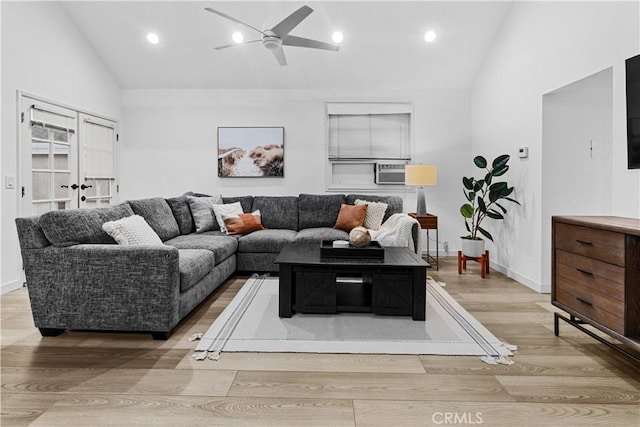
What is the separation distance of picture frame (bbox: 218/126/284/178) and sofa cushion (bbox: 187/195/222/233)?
95 cm

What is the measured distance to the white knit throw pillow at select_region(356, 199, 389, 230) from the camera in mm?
4613

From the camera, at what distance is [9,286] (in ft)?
12.0

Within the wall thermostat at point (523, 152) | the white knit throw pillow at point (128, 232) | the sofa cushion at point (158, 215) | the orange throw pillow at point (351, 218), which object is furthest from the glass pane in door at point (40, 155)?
the wall thermostat at point (523, 152)

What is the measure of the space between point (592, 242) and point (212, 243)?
302 centimetres

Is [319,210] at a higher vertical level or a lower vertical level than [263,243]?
higher

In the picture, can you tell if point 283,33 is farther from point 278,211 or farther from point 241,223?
point 278,211

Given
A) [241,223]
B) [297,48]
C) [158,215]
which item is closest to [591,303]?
[241,223]

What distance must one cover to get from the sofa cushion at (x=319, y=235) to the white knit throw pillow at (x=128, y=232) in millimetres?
1682

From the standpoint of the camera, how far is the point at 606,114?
3.54 meters

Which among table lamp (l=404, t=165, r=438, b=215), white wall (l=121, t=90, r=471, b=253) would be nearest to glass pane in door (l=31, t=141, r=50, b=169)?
white wall (l=121, t=90, r=471, b=253)

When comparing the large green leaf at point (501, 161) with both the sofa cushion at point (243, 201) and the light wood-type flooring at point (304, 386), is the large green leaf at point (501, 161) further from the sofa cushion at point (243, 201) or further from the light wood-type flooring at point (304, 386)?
the sofa cushion at point (243, 201)

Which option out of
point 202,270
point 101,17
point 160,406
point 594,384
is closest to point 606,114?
point 594,384

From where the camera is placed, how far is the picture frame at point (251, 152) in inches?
217

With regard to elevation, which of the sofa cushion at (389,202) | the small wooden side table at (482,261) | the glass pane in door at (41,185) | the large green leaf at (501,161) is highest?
the large green leaf at (501,161)
